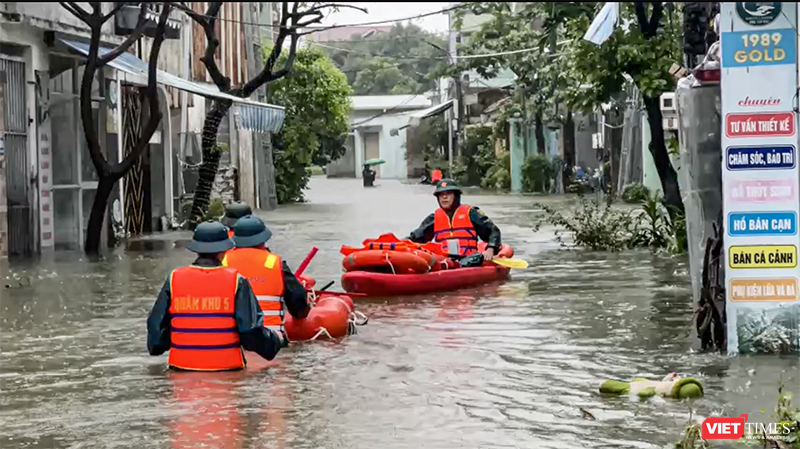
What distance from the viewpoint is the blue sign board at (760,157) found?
10148mm

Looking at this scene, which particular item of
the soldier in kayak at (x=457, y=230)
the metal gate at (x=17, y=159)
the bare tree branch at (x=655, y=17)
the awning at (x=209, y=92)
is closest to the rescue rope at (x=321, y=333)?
the soldier in kayak at (x=457, y=230)

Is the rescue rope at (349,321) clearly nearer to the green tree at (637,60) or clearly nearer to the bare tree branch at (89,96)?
the green tree at (637,60)

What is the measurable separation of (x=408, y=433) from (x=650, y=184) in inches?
1264

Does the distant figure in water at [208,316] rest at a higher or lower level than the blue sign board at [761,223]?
lower

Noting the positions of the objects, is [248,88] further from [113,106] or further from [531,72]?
[531,72]

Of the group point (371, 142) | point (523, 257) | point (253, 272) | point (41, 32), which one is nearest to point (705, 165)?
point (253, 272)

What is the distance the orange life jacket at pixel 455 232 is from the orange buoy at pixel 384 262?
1.14 meters

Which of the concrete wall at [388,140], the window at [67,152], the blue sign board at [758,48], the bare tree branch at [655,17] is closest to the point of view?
the blue sign board at [758,48]

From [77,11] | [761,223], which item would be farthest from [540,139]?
[761,223]

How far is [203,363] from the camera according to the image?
Result: 32.4 ft

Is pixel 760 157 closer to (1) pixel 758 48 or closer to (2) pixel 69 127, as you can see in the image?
(1) pixel 758 48

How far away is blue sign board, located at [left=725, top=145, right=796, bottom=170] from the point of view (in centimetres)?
1015

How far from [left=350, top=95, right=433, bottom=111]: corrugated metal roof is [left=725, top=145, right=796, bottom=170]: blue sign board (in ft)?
245

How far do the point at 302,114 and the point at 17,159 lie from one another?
23812 millimetres
